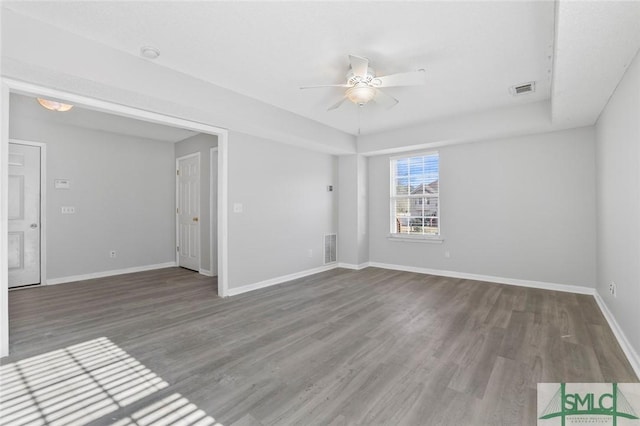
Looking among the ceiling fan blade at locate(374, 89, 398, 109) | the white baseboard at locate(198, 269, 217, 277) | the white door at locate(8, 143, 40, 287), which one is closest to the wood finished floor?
the white door at locate(8, 143, 40, 287)

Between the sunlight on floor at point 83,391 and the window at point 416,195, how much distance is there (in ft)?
15.7

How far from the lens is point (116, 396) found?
6.26 feet

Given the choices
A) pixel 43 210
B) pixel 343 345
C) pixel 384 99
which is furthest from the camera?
pixel 43 210

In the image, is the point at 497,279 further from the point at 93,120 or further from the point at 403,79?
the point at 93,120

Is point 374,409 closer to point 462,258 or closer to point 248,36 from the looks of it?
point 248,36

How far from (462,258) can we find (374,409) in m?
4.01

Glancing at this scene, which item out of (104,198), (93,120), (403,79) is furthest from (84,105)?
(403,79)

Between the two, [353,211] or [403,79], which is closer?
[403,79]

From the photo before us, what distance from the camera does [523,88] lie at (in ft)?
11.6

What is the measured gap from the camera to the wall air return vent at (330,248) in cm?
594

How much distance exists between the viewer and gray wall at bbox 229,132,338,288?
4.34 metres

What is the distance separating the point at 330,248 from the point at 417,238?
67.4 inches

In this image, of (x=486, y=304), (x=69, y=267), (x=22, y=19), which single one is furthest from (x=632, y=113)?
(x=69, y=267)

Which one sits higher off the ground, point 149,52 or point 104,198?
point 149,52
